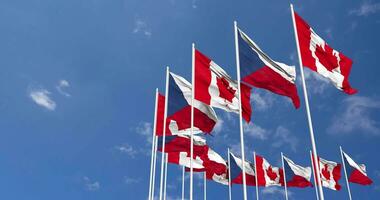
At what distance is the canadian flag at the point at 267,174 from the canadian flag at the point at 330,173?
12.5ft

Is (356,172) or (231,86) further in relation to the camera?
(356,172)

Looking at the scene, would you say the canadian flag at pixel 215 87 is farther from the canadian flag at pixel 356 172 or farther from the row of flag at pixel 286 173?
the canadian flag at pixel 356 172

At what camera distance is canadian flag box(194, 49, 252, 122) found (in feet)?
55.0

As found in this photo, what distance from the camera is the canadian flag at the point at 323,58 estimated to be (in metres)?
14.6

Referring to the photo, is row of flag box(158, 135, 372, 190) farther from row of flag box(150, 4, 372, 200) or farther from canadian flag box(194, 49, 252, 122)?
canadian flag box(194, 49, 252, 122)

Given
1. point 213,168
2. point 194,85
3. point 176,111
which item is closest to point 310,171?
point 213,168

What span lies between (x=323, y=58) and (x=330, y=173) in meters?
23.4

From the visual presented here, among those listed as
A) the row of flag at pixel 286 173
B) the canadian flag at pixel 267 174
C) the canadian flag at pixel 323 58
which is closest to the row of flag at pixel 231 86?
the canadian flag at pixel 323 58

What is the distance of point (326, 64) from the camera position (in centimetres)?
1477

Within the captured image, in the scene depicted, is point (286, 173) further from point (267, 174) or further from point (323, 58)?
point (323, 58)

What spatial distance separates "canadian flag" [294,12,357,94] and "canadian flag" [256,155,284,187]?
1830cm

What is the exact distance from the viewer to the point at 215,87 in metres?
17.3

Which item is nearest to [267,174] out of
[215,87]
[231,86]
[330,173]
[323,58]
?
[330,173]

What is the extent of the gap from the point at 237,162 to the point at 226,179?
3416 millimetres
